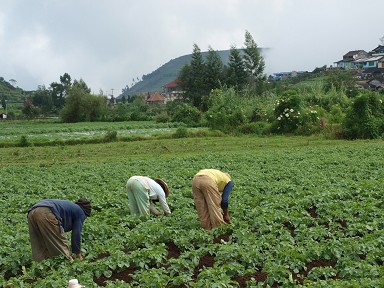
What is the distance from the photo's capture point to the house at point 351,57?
135 m

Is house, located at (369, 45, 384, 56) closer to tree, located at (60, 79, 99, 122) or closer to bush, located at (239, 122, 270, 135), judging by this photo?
tree, located at (60, 79, 99, 122)

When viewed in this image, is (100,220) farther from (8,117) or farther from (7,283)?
(8,117)

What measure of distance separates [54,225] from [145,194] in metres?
3.52

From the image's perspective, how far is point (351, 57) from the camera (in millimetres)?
140500

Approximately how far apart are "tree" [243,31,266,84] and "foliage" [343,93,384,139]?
4384 cm

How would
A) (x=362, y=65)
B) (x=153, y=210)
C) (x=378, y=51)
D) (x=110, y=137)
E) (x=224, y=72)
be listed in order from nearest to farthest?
(x=153, y=210) → (x=110, y=137) → (x=224, y=72) → (x=362, y=65) → (x=378, y=51)

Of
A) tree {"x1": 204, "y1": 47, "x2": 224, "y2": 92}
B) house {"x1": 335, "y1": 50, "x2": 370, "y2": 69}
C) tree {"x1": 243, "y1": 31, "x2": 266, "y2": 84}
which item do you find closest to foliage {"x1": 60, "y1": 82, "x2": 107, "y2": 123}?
tree {"x1": 204, "y1": 47, "x2": 224, "y2": 92}

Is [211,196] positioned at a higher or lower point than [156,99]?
lower

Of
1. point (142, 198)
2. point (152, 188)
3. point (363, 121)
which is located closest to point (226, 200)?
point (152, 188)

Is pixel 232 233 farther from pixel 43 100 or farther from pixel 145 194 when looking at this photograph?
pixel 43 100

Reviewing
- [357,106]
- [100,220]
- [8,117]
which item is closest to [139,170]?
[100,220]

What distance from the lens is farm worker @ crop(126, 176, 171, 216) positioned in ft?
39.1

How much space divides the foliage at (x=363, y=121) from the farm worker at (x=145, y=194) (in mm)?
26056

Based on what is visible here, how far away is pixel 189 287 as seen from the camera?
25.4 feet
